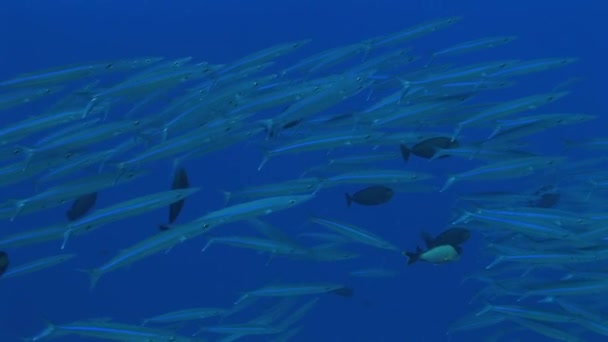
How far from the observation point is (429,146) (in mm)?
5031

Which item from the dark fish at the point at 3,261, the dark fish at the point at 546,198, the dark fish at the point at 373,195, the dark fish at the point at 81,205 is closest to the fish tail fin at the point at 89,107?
the dark fish at the point at 81,205

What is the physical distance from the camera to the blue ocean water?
13859mm

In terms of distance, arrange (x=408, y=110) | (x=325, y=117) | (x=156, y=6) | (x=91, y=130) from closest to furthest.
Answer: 1. (x=91, y=130)
2. (x=408, y=110)
3. (x=325, y=117)
4. (x=156, y=6)

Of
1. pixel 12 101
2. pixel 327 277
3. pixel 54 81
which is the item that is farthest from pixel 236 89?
pixel 327 277

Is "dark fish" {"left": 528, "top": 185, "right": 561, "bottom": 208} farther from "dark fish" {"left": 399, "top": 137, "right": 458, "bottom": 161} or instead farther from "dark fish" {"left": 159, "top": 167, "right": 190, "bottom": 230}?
"dark fish" {"left": 159, "top": 167, "right": 190, "bottom": 230}

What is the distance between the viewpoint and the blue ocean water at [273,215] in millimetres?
13859

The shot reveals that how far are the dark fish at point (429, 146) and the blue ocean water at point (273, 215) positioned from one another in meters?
4.00

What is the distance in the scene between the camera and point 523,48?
939 inches

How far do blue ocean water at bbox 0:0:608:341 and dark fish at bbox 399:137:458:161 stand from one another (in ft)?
13.1

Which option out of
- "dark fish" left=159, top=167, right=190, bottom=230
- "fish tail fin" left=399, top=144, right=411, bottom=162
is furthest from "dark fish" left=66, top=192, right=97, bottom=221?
"fish tail fin" left=399, top=144, right=411, bottom=162

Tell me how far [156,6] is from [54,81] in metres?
17.2

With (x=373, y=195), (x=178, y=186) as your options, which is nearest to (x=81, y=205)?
(x=178, y=186)

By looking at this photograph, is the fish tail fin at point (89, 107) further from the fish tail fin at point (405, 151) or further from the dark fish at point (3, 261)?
the fish tail fin at point (405, 151)

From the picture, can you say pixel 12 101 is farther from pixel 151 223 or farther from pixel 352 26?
pixel 352 26
